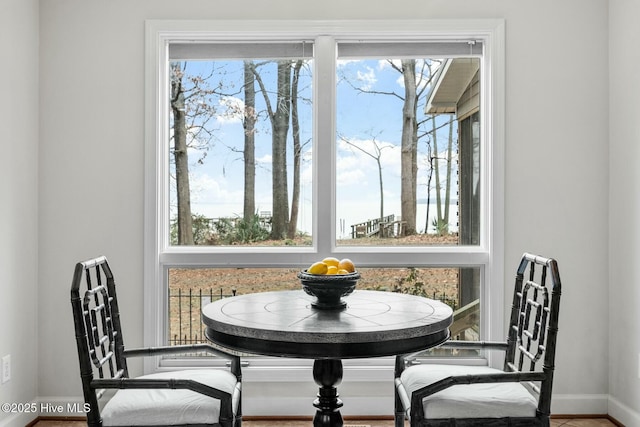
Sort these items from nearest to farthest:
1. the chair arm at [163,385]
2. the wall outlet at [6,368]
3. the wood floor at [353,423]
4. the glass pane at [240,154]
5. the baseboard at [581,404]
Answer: the chair arm at [163,385]
the wall outlet at [6,368]
the wood floor at [353,423]
the baseboard at [581,404]
the glass pane at [240,154]

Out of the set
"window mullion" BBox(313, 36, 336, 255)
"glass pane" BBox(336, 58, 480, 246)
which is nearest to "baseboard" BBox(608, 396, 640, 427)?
"glass pane" BBox(336, 58, 480, 246)

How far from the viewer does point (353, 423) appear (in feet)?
10.6

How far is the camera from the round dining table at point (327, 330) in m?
1.87

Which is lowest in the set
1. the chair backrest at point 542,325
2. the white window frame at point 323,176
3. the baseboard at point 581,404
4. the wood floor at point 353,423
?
the wood floor at point 353,423

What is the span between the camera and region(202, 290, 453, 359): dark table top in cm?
187

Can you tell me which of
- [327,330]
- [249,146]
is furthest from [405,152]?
[327,330]

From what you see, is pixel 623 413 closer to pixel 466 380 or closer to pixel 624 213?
pixel 624 213

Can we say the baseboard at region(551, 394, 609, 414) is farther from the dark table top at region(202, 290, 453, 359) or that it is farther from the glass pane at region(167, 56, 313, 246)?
the glass pane at region(167, 56, 313, 246)

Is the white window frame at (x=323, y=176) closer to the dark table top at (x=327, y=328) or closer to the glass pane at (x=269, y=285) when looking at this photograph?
the glass pane at (x=269, y=285)

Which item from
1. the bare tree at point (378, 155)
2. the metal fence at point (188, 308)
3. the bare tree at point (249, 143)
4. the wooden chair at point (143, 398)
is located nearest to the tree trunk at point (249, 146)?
the bare tree at point (249, 143)

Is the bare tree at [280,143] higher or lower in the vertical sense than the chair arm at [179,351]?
higher

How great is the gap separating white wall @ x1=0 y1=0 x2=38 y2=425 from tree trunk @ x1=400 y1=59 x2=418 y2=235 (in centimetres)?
212

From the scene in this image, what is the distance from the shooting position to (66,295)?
3.30 meters

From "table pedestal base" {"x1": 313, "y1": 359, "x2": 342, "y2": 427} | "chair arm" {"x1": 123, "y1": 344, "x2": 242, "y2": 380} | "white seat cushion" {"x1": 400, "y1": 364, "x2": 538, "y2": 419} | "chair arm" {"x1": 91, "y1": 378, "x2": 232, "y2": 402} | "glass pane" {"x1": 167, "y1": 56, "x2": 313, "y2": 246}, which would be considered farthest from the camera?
"glass pane" {"x1": 167, "y1": 56, "x2": 313, "y2": 246}
